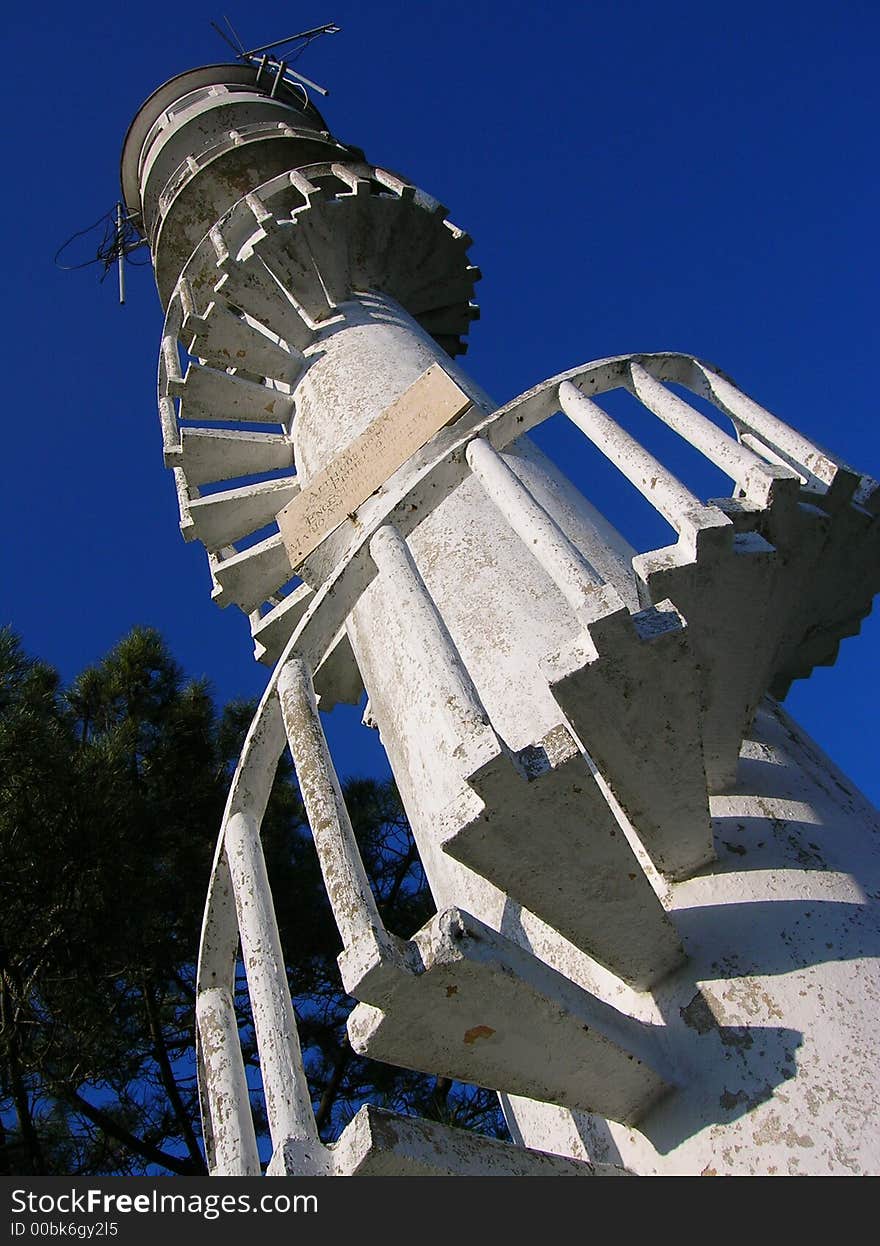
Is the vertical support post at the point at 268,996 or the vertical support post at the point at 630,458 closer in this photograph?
the vertical support post at the point at 268,996

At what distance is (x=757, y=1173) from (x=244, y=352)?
606 cm

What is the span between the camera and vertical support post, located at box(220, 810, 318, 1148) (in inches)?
100

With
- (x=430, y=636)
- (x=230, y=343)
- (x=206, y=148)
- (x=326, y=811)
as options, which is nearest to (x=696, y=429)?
(x=430, y=636)

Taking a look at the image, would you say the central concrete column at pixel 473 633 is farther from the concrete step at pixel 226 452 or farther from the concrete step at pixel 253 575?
the concrete step at pixel 226 452

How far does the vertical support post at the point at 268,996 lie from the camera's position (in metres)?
2.54

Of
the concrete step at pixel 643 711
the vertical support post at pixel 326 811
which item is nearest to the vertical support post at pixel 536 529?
the concrete step at pixel 643 711

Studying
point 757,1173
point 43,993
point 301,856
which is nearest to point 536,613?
Result: point 757,1173

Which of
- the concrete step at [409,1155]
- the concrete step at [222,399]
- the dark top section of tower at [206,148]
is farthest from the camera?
the dark top section of tower at [206,148]

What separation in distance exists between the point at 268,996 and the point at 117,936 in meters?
4.93

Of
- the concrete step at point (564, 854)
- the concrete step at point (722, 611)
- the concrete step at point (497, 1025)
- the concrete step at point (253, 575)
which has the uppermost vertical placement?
the concrete step at point (253, 575)

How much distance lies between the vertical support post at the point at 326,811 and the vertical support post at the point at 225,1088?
2.62 ft

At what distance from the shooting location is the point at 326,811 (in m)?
2.70

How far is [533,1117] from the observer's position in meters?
3.01

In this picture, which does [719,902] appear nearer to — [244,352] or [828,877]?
[828,877]
